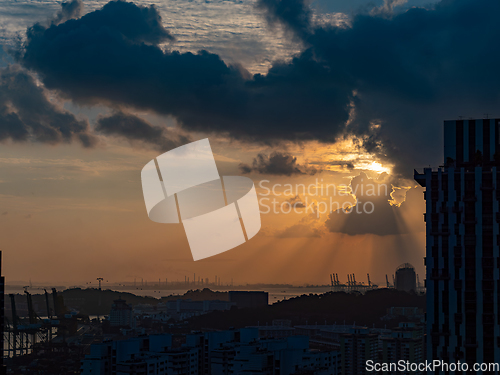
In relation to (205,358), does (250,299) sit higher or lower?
lower

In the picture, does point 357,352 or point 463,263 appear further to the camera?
point 357,352

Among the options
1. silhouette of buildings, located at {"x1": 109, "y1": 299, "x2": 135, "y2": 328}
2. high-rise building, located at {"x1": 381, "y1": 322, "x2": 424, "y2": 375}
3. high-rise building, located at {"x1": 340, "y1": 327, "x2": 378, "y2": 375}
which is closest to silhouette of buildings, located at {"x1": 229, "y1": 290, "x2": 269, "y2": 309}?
silhouette of buildings, located at {"x1": 109, "y1": 299, "x2": 135, "y2": 328}

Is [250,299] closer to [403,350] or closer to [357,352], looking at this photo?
[357,352]

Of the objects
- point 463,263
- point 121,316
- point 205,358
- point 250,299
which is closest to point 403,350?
point 205,358

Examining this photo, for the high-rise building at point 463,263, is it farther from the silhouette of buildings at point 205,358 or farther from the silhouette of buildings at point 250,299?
the silhouette of buildings at point 250,299

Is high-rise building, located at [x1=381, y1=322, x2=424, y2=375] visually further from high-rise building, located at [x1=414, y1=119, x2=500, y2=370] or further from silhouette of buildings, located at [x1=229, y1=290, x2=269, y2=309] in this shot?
silhouette of buildings, located at [x1=229, y1=290, x2=269, y2=309]

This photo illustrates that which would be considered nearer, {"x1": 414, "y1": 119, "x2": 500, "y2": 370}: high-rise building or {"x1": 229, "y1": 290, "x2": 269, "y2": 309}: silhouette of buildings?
{"x1": 414, "y1": 119, "x2": 500, "y2": 370}: high-rise building

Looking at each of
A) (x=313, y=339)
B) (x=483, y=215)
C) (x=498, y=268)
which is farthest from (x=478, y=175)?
(x=313, y=339)

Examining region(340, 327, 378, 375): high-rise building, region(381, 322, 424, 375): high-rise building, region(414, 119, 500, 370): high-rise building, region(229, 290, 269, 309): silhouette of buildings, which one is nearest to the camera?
region(414, 119, 500, 370): high-rise building
